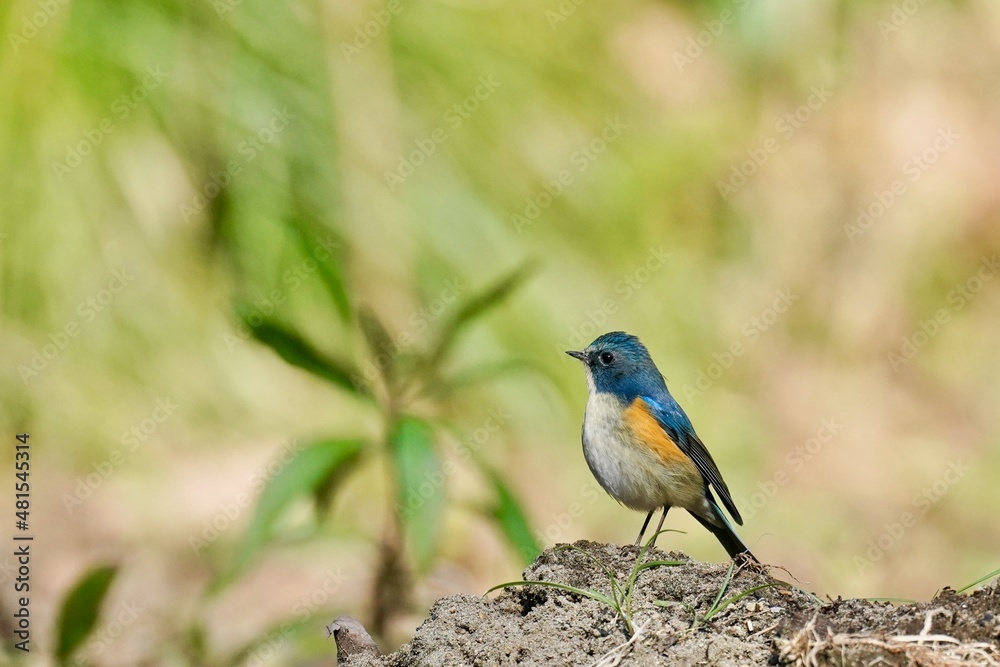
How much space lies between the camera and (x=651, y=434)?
13.5ft

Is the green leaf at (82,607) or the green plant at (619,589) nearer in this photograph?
the green plant at (619,589)

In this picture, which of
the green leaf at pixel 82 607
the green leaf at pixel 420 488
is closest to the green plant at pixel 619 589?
the green leaf at pixel 420 488

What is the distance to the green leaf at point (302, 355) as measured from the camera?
12.3 feet

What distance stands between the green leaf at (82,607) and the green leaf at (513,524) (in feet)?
4.60

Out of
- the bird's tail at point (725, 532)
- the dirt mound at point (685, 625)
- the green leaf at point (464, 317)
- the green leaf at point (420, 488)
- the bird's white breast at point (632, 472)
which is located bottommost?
the dirt mound at point (685, 625)

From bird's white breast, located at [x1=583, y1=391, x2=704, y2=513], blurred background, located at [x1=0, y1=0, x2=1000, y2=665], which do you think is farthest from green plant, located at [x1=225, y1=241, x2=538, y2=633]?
blurred background, located at [x1=0, y1=0, x2=1000, y2=665]

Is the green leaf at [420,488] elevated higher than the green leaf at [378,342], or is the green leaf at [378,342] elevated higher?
the green leaf at [378,342]

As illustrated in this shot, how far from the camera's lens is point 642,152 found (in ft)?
23.8

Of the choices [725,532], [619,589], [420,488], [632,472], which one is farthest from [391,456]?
[725,532]

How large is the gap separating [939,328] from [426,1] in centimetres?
453

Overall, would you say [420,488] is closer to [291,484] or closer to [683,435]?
[291,484]

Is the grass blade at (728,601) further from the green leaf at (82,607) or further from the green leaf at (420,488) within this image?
the green leaf at (82,607)

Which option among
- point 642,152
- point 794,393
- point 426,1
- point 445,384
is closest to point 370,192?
point 426,1

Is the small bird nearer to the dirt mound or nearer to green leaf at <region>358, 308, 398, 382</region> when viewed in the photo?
green leaf at <region>358, 308, 398, 382</region>
